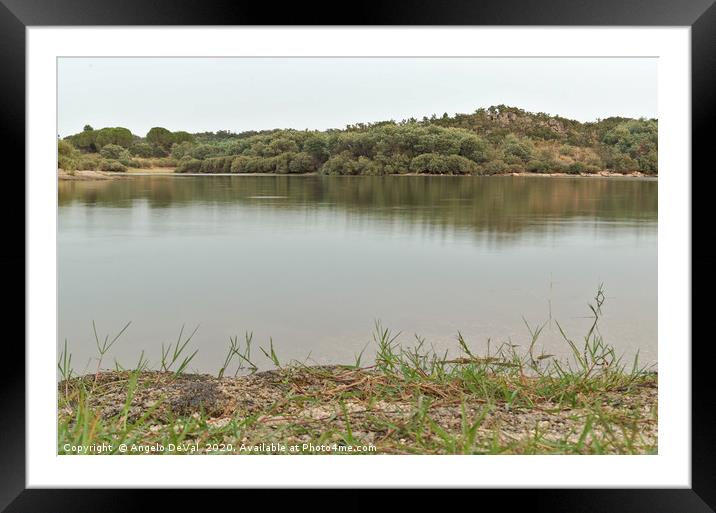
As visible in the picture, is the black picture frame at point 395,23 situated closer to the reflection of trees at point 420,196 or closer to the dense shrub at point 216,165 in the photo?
the reflection of trees at point 420,196

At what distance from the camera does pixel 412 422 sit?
200cm

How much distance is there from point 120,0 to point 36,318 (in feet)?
2.91

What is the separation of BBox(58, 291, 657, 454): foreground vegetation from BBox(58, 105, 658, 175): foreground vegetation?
0.89 metres

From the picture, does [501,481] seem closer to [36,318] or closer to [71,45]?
[36,318]

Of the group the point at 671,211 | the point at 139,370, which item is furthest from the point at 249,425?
the point at 671,211

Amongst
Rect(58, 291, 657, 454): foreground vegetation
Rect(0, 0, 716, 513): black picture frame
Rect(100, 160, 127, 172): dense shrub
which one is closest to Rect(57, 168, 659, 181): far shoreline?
Rect(100, 160, 127, 172): dense shrub

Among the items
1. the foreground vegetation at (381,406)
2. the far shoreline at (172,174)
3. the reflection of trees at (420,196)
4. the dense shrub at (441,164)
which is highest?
the dense shrub at (441,164)

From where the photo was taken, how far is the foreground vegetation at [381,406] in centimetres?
192

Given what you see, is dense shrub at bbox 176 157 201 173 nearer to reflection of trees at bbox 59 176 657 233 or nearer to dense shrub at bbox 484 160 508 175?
reflection of trees at bbox 59 176 657 233

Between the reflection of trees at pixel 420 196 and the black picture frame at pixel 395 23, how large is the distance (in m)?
1.11

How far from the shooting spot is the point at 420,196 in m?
3.15

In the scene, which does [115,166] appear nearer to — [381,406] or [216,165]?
[216,165]

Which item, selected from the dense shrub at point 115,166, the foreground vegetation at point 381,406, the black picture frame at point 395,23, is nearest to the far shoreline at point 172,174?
the dense shrub at point 115,166

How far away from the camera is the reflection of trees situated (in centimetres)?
291
